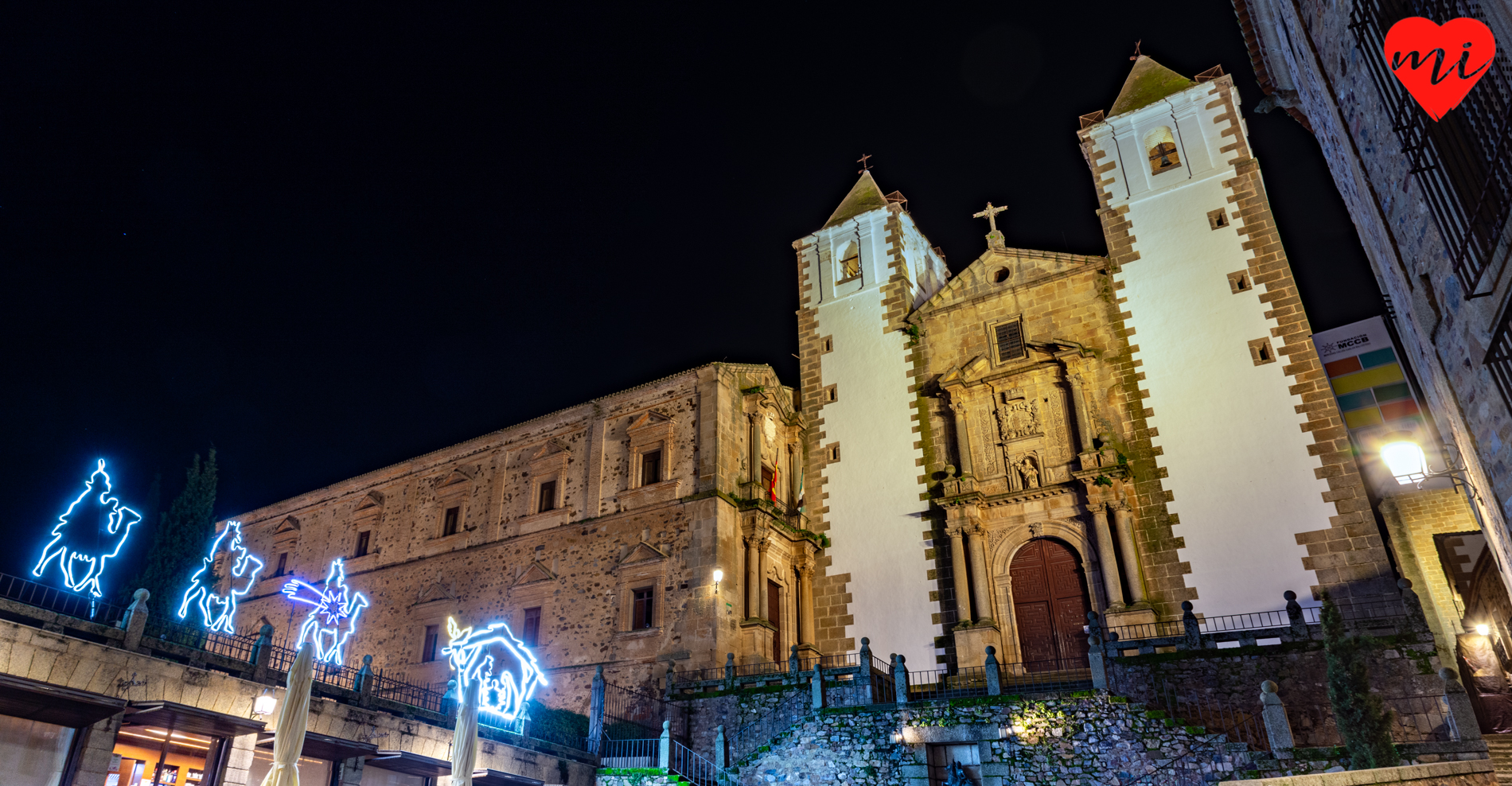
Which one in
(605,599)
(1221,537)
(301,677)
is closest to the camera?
(301,677)

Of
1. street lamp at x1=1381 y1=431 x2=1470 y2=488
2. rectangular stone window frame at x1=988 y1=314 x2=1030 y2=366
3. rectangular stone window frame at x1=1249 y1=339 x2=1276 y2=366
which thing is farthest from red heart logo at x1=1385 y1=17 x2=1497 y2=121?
rectangular stone window frame at x1=988 y1=314 x2=1030 y2=366

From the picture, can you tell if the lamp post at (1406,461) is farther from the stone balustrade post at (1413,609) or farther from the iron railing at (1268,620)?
the iron railing at (1268,620)

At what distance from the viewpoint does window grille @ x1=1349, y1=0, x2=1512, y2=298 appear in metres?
6.20

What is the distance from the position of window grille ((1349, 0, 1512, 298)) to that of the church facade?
1200 centimetres

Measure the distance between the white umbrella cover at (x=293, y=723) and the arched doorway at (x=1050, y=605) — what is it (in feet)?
48.4

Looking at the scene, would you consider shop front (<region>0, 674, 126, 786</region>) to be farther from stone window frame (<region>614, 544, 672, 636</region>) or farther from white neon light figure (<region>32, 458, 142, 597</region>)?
stone window frame (<region>614, 544, 672, 636</region>)

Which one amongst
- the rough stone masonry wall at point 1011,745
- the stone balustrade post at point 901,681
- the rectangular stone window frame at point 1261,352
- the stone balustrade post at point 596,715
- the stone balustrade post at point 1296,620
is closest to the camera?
the rough stone masonry wall at point 1011,745

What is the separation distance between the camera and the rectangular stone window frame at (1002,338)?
22125 mm

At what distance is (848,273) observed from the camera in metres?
26.9

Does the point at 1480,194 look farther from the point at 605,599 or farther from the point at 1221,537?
the point at 605,599

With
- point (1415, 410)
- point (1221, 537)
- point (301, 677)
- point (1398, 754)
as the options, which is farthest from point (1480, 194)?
point (1415, 410)

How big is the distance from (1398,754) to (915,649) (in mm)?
9928

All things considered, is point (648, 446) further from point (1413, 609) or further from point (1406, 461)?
A: point (1413, 609)

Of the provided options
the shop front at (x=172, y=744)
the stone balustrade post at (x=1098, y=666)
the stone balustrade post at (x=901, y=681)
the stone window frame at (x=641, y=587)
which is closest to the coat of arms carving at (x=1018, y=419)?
the stone balustrade post at (x=1098, y=666)
